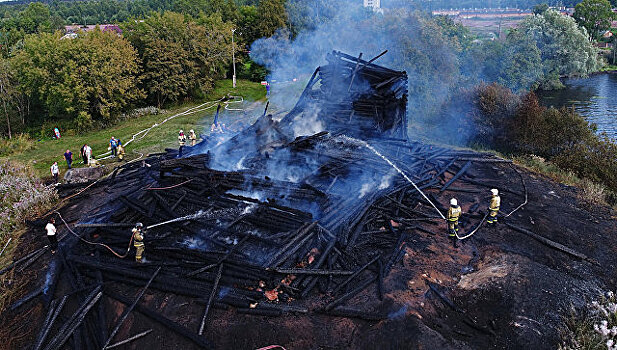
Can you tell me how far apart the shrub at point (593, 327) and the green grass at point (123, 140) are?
22.0 meters

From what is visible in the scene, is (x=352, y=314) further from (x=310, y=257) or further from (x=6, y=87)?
(x=6, y=87)

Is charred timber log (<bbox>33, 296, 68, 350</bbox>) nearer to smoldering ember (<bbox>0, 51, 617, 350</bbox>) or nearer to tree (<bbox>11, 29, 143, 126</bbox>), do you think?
smoldering ember (<bbox>0, 51, 617, 350</bbox>)

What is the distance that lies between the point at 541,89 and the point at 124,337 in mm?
52192

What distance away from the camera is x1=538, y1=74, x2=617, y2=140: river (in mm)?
32812

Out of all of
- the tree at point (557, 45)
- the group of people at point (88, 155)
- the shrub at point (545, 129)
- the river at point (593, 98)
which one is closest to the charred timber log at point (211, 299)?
the group of people at point (88, 155)

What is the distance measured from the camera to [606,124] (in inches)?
1236

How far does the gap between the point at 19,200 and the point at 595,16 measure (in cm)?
8270

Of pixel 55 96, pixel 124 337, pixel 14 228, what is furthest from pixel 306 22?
pixel 124 337

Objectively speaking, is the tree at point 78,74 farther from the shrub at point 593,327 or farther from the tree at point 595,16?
the tree at point 595,16

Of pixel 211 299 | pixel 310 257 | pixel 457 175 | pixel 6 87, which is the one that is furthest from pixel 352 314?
pixel 6 87

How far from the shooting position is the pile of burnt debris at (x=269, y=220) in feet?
29.4

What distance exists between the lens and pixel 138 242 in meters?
10.2

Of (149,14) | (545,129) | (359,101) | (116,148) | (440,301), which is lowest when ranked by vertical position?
(545,129)

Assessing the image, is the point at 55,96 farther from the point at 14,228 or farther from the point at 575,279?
the point at 575,279
